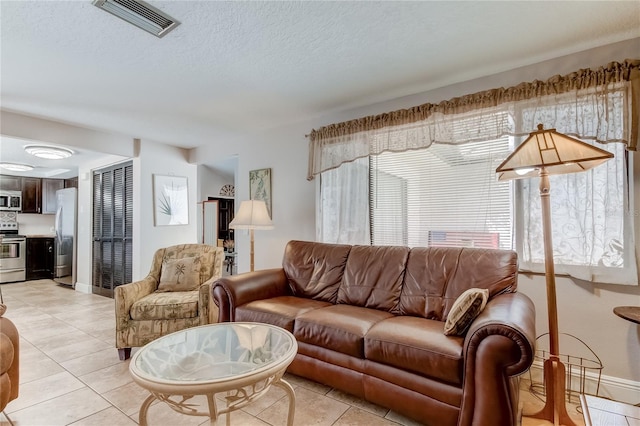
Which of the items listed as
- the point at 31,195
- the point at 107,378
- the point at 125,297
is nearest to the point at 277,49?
the point at 125,297

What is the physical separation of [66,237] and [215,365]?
5936 millimetres

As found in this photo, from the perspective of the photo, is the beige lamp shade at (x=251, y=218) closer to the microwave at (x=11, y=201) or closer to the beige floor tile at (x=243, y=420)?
the beige floor tile at (x=243, y=420)

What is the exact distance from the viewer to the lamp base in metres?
1.61

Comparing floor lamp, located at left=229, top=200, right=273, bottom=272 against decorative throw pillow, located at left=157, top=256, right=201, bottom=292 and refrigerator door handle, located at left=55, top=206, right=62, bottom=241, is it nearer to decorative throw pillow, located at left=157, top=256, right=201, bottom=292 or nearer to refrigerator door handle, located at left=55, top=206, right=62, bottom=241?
decorative throw pillow, located at left=157, top=256, right=201, bottom=292

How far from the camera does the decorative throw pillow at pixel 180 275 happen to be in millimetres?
2939

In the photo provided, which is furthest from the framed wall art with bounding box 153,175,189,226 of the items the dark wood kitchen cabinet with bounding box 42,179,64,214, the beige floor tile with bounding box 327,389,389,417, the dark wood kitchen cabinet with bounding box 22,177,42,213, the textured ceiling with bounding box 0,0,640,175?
the dark wood kitchen cabinet with bounding box 22,177,42,213

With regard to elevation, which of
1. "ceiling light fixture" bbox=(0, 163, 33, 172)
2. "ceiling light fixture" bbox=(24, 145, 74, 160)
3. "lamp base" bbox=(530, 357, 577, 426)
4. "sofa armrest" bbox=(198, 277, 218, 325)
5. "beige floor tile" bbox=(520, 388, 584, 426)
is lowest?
"beige floor tile" bbox=(520, 388, 584, 426)

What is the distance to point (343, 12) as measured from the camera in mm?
1756

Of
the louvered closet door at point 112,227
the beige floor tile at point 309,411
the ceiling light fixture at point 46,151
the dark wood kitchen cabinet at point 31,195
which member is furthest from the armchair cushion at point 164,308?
the dark wood kitchen cabinet at point 31,195

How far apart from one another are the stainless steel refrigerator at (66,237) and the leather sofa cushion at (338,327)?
5515mm

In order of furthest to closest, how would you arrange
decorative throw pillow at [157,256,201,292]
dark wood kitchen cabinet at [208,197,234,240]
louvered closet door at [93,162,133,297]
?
1. dark wood kitchen cabinet at [208,197,234,240]
2. louvered closet door at [93,162,133,297]
3. decorative throw pillow at [157,256,201,292]

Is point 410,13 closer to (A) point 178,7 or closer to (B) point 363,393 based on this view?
(A) point 178,7

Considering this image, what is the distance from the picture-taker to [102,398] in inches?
77.5

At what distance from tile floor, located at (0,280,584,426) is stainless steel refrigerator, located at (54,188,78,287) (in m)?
2.84
